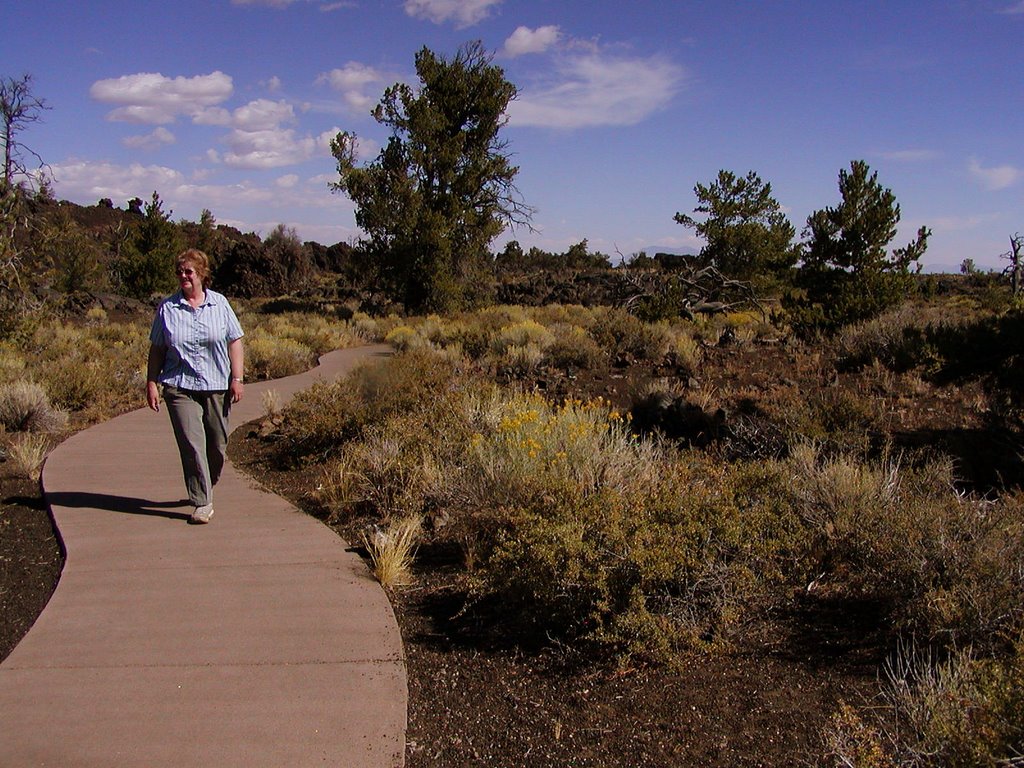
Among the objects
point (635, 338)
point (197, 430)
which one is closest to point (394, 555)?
point (197, 430)

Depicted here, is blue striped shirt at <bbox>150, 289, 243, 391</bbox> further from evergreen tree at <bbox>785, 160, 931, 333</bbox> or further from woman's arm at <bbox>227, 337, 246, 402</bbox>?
evergreen tree at <bbox>785, 160, 931, 333</bbox>

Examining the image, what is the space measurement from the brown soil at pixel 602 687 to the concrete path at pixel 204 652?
20 cm

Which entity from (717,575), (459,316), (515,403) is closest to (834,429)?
(515,403)

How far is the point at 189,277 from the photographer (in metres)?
5.21

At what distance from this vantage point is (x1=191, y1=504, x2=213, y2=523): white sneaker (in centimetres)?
538

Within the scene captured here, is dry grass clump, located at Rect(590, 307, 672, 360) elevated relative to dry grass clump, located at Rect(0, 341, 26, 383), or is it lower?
elevated

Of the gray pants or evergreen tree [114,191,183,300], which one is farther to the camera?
evergreen tree [114,191,183,300]

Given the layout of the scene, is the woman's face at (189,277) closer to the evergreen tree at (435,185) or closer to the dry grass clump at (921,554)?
the dry grass clump at (921,554)

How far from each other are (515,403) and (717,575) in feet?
13.2

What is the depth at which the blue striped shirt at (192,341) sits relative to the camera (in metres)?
5.20

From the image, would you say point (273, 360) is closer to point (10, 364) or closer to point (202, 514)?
point (10, 364)

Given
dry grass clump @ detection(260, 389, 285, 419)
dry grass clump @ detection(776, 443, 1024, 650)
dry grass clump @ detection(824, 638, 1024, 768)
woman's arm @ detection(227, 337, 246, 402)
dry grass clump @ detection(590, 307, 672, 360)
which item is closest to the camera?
dry grass clump @ detection(824, 638, 1024, 768)

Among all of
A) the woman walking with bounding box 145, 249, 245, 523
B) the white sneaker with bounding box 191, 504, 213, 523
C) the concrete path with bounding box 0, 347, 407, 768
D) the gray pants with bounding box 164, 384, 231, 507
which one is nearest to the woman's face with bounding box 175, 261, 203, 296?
the woman walking with bounding box 145, 249, 245, 523

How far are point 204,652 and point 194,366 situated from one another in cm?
227
